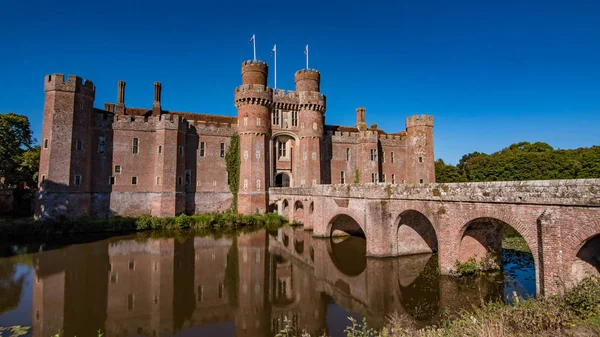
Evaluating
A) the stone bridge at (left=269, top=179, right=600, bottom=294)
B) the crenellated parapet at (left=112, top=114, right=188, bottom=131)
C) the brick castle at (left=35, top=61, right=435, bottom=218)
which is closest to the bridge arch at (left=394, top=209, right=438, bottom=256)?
the stone bridge at (left=269, top=179, right=600, bottom=294)

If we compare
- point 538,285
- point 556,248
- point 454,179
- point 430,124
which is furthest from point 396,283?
point 454,179

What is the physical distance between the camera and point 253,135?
117 ft

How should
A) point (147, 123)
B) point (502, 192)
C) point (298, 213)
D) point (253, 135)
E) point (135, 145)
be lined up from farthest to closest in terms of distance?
point (253, 135) < point (147, 123) < point (135, 145) < point (298, 213) < point (502, 192)

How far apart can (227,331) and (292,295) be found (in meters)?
3.69

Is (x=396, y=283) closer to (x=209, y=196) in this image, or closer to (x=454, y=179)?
(x=209, y=196)

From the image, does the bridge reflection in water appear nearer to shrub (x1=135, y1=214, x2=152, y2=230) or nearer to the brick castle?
shrub (x1=135, y1=214, x2=152, y2=230)

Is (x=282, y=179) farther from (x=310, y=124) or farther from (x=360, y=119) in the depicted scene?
(x=360, y=119)

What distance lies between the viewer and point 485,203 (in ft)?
39.8

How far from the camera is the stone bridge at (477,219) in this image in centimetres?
939

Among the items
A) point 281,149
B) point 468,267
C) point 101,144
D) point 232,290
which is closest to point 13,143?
point 101,144

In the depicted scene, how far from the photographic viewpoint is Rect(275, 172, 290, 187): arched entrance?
41.0m

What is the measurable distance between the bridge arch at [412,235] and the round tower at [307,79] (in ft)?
77.4

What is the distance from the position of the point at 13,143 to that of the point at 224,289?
33.8m

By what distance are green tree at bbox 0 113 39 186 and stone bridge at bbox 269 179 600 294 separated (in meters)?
30.7
